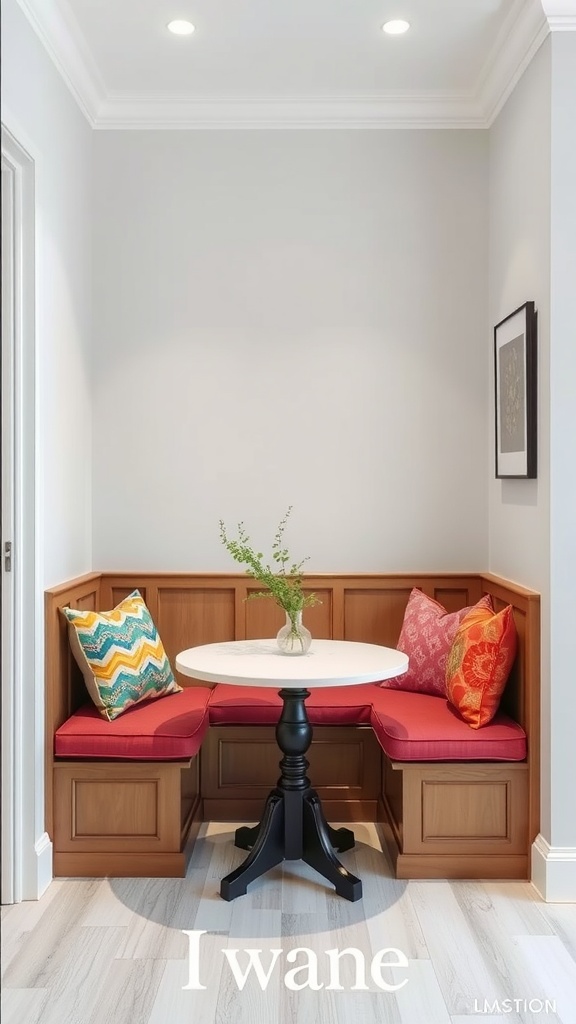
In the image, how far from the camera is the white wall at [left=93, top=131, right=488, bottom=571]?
12.1ft

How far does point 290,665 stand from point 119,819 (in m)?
0.84

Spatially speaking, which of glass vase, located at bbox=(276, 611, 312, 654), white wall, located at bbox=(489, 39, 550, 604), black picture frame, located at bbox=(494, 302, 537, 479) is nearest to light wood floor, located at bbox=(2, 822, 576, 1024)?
glass vase, located at bbox=(276, 611, 312, 654)

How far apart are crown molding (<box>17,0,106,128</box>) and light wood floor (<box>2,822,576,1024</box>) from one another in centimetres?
285

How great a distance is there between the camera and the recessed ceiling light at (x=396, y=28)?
307 centimetres

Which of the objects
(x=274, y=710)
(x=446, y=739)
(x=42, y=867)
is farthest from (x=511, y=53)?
(x=42, y=867)

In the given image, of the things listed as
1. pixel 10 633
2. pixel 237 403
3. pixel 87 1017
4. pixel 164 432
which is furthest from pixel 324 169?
pixel 87 1017

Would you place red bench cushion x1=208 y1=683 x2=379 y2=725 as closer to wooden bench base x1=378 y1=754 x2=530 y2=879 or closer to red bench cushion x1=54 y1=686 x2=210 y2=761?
red bench cushion x1=54 y1=686 x2=210 y2=761

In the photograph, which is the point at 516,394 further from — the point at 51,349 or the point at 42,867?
the point at 42,867

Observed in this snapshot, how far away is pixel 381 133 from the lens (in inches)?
145

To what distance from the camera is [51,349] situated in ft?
10.1

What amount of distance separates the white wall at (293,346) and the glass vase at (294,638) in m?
0.80

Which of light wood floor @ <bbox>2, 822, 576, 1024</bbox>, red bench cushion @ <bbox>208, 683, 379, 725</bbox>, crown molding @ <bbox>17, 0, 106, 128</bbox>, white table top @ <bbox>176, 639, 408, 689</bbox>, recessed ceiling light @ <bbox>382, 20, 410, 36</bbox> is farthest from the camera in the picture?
red bench cushion @ <bbox>208, 683, 379, 725</bbox>

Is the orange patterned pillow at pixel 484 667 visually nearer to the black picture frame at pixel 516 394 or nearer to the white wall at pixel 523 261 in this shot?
the white wall at pixel 523 261

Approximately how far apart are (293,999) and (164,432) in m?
2.25
